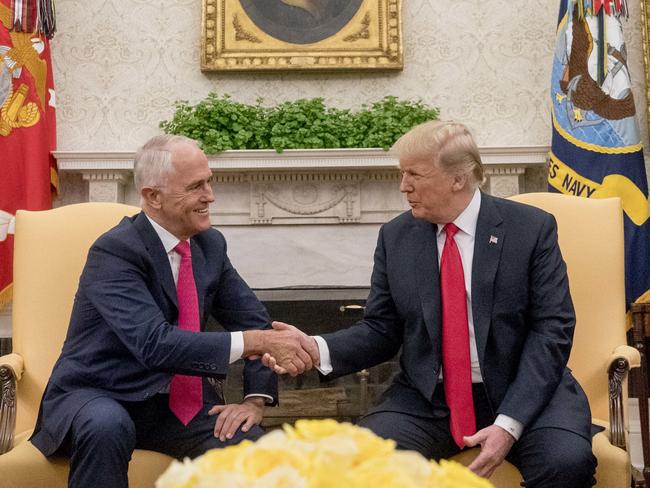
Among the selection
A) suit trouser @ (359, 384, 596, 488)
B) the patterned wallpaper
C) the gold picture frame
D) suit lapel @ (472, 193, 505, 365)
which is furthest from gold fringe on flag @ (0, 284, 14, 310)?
suit lapel @ (472, 193, 505, 365)

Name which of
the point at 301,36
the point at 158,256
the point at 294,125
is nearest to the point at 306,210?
the point at 294,125

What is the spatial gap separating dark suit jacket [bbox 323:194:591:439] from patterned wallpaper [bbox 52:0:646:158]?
2418mm

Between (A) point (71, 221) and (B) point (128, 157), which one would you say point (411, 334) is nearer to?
(A) point (71, 221)

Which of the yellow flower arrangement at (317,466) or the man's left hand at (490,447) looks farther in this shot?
the man's left hand at (490,447)

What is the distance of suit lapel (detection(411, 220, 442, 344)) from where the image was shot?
2.42m

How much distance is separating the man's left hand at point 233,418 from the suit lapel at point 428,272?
59cm

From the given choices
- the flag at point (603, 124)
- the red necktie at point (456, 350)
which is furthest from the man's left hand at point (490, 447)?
the flag at point (603, 124)

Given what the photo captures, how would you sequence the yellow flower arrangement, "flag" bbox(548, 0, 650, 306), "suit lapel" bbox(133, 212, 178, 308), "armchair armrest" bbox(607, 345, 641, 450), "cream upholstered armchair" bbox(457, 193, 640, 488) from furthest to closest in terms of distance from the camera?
"flag" bbox(548, 0, 650, 306)
"cream upholstered armchair" bbox(457, 193, 640, 488)
"suit lapel" bbox(133, 212, 178, 308)
"armchair armrest" bbox(607, 345, 641, 450)
the yellow flower arrangement

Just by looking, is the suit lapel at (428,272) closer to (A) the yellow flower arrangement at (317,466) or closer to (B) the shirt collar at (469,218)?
(B) the shirt collar at (469,218)

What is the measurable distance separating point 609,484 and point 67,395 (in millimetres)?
1547

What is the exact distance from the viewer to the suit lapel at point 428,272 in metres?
2.42

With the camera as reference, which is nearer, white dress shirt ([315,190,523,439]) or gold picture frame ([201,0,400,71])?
white dress shirt ([315,190,523,439])

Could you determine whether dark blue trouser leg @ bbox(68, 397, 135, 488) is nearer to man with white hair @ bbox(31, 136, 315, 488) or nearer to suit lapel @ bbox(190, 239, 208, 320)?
man with white hair @ bbox(31, 136, 315, 488)

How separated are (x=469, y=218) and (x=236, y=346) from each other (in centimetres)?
84
